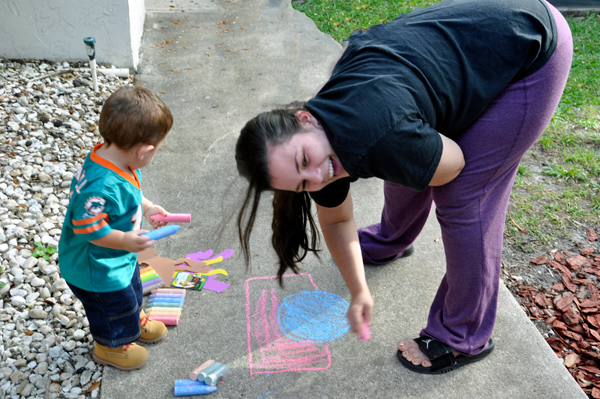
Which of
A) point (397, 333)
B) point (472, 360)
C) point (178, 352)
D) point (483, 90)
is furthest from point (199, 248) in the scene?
point (483, 90)

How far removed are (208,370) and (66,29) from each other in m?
3.54

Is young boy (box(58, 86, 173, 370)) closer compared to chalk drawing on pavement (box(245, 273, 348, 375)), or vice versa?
young boy (box(58, 86, 173, 370))

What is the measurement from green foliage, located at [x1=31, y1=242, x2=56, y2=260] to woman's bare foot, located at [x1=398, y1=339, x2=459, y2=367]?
A: 1911 millimetres

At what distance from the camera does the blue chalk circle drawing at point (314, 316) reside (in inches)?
92.6

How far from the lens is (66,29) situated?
430 cm

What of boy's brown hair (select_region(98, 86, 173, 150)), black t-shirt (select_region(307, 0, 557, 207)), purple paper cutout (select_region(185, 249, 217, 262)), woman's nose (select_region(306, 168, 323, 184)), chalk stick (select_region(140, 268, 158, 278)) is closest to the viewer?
black t-shirt (select_region(307, 0, 557, 207))

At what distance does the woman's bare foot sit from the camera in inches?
86.4

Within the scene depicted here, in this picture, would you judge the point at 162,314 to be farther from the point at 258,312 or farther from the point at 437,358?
the point at 437,358

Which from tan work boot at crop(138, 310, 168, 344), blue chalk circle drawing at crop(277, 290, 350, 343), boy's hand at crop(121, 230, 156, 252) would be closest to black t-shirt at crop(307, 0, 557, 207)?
boy's hand at crop(121, 230, 156, 252)

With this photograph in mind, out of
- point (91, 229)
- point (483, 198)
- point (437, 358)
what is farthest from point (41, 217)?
point (483, 198)

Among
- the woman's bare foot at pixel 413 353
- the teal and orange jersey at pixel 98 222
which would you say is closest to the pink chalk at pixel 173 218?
the teal and orange jersey at pixel 98 222

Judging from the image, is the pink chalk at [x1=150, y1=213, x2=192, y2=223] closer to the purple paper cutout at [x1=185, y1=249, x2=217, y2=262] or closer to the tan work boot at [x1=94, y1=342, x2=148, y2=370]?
the tan work boot at [x1=94, y1=342, x2=148, y2=370]

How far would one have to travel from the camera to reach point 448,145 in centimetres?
165

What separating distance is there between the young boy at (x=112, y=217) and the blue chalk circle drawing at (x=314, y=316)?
2.39 feet
